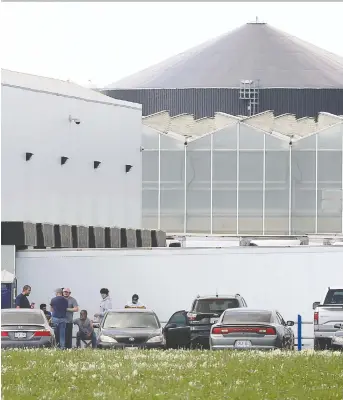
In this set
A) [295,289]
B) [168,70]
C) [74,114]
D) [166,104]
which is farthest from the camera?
[168,70]

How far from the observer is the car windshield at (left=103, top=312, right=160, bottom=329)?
35.2 m

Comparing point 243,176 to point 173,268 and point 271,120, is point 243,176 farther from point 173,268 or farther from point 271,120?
point 173,268

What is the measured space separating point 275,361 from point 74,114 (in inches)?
1357

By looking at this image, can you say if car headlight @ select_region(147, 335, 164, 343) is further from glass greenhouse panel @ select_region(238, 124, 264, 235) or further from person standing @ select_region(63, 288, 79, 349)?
glass greenhouse panel @ select_region(238, 124, 264, 235)

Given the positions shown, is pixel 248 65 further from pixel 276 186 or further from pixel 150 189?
pixel 276 186

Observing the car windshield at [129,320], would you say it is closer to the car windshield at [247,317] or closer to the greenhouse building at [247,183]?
the car windshield at [247,317]

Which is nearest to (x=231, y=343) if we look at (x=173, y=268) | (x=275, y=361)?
(x=275, y=361)

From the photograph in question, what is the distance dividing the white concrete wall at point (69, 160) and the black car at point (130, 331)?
19375 mm

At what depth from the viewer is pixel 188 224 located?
70.0m

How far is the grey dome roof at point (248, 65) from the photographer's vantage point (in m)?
91.9

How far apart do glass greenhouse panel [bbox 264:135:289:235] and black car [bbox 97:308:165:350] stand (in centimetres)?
3393

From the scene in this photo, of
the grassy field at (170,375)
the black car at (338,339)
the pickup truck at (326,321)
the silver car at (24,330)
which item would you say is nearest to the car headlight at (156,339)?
the silver car at (24,330)

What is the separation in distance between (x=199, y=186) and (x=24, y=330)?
35.9 meters

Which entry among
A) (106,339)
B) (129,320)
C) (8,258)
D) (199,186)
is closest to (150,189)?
(199,186)
